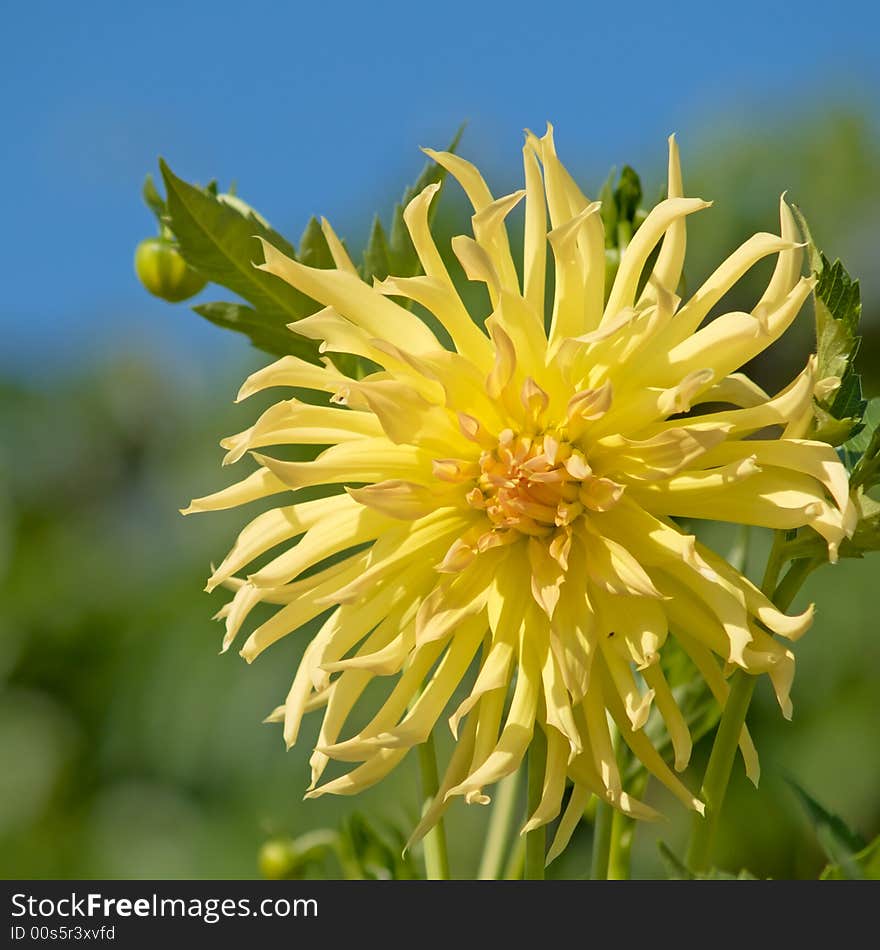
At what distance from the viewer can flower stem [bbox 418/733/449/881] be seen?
514mm

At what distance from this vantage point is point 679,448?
1.37 feet

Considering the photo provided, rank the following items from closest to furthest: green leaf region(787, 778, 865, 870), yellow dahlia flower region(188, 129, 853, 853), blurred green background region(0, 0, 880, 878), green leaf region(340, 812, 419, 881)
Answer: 1. yellow dahlia flower region(188, 129, 853, 853)
2. green leaf region(787, 778, 865, 870)
3. green leaf region(340, 812, 419, 881)
4. blurred green background region(0, 0, 880, 878)

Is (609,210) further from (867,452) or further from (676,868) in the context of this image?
(676,868)

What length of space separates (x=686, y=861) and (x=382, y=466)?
0.23m

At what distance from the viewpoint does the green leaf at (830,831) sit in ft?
1.81

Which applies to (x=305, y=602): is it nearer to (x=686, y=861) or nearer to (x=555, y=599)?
(x=555, y=599)

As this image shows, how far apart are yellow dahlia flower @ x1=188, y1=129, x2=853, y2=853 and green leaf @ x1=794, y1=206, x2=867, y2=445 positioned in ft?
0.04

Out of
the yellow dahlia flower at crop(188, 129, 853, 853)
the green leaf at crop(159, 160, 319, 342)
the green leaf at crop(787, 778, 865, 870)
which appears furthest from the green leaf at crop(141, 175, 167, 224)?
the green leaf at crop(787, 778, 865, 870)

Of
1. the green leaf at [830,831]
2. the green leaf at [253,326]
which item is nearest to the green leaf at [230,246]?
the green leaf at [253,326]

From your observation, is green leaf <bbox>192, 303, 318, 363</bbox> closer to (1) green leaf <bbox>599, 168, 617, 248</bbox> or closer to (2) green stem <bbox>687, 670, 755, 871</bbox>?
(1) green leaf <bbox>599, 168, 617, 248</bbox>

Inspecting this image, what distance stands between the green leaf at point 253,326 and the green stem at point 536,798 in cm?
26

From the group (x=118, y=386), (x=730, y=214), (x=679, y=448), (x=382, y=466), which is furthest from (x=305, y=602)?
(x=118, y=386)

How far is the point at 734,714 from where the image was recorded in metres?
0.45

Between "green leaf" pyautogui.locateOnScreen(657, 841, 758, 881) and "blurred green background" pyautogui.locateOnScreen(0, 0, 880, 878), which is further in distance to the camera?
"blurred green background" pyautogui.locateOnScreen(0, 0, 880, 878)
